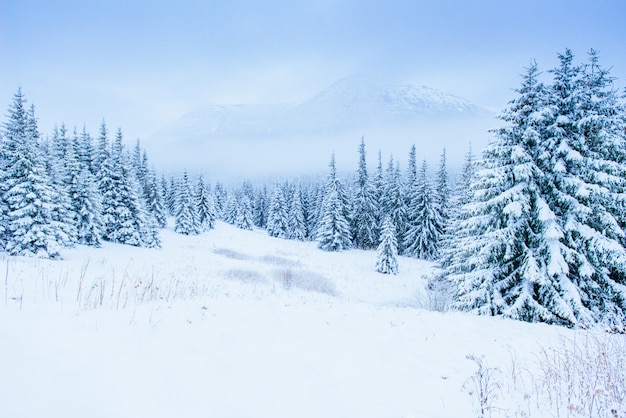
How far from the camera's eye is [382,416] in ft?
12.0

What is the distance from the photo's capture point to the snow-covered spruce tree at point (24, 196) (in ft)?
61.8

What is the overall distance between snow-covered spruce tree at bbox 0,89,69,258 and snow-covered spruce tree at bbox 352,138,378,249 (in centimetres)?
3820

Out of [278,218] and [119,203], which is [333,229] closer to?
[278,218]

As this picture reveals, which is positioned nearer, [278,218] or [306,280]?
[306,280]

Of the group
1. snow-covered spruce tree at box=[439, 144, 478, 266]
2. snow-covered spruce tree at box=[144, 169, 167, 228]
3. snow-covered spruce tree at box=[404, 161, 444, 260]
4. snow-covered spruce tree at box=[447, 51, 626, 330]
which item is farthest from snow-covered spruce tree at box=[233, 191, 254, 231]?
snow-covered spruce tree at box=[447, 51, 626, 330]

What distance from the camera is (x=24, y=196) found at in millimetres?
19281

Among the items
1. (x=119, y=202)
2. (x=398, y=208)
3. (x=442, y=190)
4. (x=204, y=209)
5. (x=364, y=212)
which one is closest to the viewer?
(x=119, y=202)

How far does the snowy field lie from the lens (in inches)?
130

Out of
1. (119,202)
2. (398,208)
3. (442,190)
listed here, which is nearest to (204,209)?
(119,202)

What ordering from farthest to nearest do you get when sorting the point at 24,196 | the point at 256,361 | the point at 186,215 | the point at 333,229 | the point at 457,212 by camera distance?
the point at 186,215 < the point at 333,229 < the point at 457,212 < the point at 24,196 < the point at 256,361

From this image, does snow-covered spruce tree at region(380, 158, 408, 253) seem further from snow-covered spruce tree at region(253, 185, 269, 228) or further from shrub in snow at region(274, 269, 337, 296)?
snow-covered spruce tree at region(253, 185, 269, 228)

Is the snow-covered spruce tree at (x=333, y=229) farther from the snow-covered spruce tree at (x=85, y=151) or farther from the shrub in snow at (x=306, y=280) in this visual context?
the snow-covered spruce tree at (x=85, y=151)

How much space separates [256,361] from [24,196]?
2312 centimetres

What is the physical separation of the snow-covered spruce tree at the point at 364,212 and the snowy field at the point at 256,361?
3991cm
